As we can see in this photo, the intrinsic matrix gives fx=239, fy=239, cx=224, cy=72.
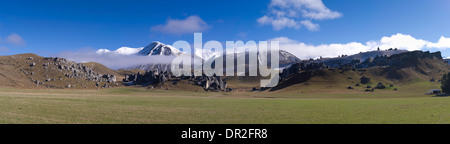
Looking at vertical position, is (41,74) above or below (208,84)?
above

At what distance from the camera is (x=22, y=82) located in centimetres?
14638

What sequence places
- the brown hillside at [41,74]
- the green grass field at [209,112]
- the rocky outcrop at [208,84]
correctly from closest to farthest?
the green grass field at [209,112] → the brown hillside at [41,74] → the rocky outcrop at [208,84]

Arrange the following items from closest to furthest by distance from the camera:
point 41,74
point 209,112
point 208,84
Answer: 1. point 209,112
2. point 41,74
3. point 208,84

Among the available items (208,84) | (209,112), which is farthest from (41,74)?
(209,112)

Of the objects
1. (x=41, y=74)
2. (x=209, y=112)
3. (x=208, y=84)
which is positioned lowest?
(x=208, y=84)

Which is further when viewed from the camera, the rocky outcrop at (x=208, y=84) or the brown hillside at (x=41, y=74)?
the rocky outcrop at (x=208, y=84)

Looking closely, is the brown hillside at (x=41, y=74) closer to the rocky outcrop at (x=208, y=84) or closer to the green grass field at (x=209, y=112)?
the rocky outcrop at (x=208, y=84)

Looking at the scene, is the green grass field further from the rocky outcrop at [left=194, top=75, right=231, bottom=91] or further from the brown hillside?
the rocky outcrop at [left=194, top=75, right=231, bottom=91]

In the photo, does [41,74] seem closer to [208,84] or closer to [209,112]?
[208,84]

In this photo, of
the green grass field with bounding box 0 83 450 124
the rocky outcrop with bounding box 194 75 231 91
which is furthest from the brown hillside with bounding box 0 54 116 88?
the green grass field with bounding box 0 83 450 124

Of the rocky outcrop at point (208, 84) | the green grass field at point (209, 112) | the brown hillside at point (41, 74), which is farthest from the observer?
the rocky outcrop at point (208, 84)

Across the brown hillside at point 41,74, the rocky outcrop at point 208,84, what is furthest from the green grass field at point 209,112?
the rocky outcrop at point 208,84
